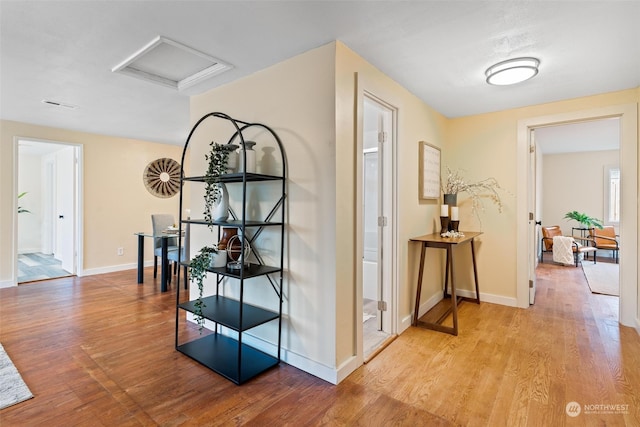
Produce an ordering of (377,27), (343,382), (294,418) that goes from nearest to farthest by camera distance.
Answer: (294,418)
(377,27)
(343,382)

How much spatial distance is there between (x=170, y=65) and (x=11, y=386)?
2474 mm

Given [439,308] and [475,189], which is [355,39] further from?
[439,308]

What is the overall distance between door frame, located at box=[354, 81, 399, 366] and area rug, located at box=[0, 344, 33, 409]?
6.81 feet

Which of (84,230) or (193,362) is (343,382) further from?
(84,230)

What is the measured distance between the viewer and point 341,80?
210 cm

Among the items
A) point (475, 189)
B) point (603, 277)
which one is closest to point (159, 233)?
point (475, 189)

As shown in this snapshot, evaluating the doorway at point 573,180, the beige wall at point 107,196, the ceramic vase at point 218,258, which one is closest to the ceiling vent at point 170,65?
the ceramic vase at point 218,258

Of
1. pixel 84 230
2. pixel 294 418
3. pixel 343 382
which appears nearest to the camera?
pixel 294 418

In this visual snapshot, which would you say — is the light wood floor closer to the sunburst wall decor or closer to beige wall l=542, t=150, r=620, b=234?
the sunburst wall decor

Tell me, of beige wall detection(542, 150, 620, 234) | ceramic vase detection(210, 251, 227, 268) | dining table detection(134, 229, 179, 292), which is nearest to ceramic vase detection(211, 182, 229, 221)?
ceramic vase detection(210, 251, 227, 268)

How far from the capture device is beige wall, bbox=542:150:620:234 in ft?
22.8

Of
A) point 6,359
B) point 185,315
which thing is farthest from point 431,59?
point 6,359

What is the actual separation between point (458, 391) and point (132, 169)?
226 inches

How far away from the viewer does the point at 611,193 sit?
22.4ft
